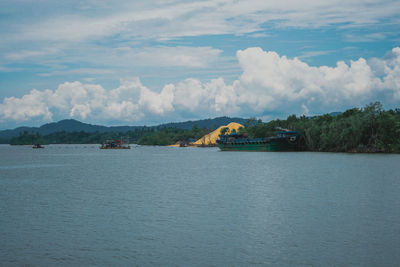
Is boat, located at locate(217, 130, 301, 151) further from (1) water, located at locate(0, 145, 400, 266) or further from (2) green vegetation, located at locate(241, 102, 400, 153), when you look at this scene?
(1) water, located at locate(0, 145, 400, 266)

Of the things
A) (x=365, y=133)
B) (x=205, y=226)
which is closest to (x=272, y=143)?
(x=365, y=133)

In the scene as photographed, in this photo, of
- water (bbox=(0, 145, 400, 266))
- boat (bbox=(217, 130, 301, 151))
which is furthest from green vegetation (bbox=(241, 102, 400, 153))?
water (bbox=(0, 145, 400, 266))

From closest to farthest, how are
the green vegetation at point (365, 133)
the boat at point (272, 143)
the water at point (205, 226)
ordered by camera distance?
the water at point (205, 226)
the green vegetation at point (365, 133)
the boat at point (272, 143)

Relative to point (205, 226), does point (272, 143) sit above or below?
above

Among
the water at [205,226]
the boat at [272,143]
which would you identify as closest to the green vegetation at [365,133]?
the boat at [272,143]

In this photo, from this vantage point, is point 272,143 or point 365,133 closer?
point 365,133

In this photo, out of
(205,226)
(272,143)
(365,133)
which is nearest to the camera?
(205,226)

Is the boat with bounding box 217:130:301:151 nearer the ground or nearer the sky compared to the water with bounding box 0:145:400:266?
nearer the sky

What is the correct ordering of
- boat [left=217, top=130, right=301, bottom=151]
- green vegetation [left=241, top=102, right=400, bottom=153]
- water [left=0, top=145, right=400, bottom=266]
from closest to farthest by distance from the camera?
water [left=0, top=145, right=400, bottom=266] → green vegetation [left=241, top=102, right=400, bottom=153] → boat [left=217, top=130, right=301, bottom=151]

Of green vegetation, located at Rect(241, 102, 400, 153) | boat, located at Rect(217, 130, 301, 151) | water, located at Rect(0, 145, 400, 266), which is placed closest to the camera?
water, located at Rect(0, 145, 400, 266)

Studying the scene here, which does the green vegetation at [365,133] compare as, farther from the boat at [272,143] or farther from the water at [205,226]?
the water at [205,226]

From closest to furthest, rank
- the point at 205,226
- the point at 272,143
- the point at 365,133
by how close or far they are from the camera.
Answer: the point at 205,226 → the point at 365,133 → the point at 272,143

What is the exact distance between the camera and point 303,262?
51.8 ft

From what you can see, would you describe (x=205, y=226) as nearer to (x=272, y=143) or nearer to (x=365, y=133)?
(x=365, y=133)
